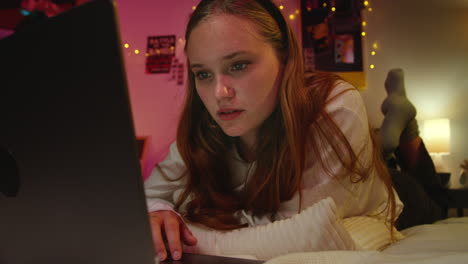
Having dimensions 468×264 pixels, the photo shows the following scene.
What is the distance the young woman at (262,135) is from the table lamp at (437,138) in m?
0.29

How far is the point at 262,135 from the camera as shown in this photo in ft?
3.35

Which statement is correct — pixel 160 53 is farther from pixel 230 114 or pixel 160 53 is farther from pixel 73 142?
pixel 73 142

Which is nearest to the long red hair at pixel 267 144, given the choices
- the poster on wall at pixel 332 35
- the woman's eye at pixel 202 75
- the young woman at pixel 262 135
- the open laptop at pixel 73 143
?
the young woman at pixel 262 135

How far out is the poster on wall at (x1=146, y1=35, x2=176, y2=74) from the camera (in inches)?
59.4

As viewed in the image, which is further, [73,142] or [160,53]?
[160,53]

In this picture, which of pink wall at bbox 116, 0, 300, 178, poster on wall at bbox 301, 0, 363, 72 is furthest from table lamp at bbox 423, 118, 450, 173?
pink wall at bbox 116, 0, 300, 178

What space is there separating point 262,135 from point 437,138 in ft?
2.31

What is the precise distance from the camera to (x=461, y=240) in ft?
2.49

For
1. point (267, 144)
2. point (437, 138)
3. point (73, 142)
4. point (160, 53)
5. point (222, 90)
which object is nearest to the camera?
point (73, 142)

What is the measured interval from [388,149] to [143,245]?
114cm

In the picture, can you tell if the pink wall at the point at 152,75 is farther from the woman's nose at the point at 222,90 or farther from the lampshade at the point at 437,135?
the lampshade at the point at 437,135

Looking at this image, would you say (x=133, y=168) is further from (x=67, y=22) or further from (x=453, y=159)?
(x=453, y=159)

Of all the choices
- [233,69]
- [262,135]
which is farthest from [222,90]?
[262,135]

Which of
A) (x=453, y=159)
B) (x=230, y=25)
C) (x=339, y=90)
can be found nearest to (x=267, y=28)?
(x=230, y=25)
